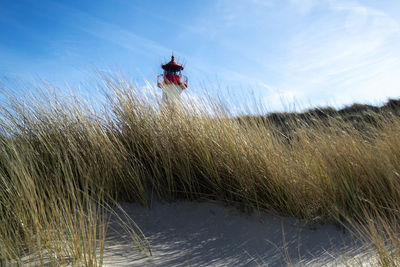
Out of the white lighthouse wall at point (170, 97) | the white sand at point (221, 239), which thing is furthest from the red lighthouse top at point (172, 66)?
the white sand at point (221, 239)

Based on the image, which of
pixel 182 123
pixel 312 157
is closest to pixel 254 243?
pixel 312 157

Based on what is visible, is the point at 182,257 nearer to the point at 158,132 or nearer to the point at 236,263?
the point at 236,263

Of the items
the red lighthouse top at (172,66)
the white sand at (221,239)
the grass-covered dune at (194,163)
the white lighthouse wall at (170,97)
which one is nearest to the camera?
the white sand at (221,239)

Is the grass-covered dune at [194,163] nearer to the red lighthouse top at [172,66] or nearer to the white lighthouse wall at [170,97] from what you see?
the white lighthouse wall at [170,97]

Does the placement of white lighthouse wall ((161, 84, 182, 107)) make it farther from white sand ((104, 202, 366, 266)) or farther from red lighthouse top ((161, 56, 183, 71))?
red lighthouse top ((161, 56, 183, 71))

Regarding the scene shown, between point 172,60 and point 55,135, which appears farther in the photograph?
point 172,60

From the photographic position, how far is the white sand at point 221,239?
1.82 m

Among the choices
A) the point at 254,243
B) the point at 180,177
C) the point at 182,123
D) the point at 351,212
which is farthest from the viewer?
the point at 182,123

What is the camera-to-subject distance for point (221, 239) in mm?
2117

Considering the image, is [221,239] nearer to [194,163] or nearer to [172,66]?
[194,163]

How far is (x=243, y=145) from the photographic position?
8.11 ft

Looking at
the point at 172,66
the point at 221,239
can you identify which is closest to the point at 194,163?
the point at 221,239

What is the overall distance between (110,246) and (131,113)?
4.24 ft

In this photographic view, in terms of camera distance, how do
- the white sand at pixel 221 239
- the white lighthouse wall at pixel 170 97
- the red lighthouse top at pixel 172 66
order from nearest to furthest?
the white sand at pixel 221 239
the white lighthouse wall at pixel 170 97
the red lighthouse top at pixel 172 66
